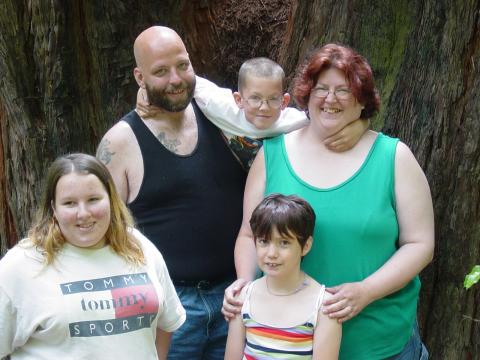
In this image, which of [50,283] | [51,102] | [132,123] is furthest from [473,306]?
[51,102]

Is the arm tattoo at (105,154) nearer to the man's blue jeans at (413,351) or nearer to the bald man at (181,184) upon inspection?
the bald man at (181,184)

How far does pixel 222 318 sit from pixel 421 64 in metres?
1.53

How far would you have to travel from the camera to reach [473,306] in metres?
3.79

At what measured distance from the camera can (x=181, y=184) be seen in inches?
132

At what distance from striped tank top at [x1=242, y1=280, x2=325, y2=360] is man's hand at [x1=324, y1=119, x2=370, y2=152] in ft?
1.83

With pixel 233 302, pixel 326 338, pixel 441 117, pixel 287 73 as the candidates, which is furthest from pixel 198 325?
pixel 287 73

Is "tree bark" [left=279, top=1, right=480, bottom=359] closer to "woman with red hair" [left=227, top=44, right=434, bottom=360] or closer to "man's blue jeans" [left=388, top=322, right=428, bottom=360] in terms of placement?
"man's blue jeans" [left=388, top=322, right=428, bottom=360]

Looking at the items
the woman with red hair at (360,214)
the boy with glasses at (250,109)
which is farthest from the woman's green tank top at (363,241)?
the boy with glasses at (250,109)

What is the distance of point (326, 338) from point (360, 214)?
48cm

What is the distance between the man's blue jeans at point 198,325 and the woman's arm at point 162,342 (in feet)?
0.80

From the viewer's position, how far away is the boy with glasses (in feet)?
10.9

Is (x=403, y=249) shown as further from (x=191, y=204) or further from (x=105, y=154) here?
(x=105, y=154)

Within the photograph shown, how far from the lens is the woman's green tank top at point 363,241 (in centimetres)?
299

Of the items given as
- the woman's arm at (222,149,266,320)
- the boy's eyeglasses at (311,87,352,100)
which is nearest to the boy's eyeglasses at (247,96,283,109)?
the woman's arm at (222,149,266,320)
